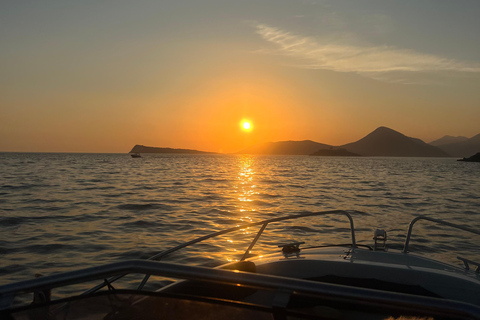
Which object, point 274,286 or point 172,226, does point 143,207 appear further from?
point 274,286

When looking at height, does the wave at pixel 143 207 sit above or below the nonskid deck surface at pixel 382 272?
below

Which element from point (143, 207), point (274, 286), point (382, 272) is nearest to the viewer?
point (274, 286)

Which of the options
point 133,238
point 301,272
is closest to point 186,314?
point 301,272

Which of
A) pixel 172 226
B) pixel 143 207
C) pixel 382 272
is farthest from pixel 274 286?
pixel 143 207

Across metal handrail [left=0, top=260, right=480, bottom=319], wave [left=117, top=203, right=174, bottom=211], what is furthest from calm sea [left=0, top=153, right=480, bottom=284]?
metal handrail [left=0, top=260, right=480, bottom=319]

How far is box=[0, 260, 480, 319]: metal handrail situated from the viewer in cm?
148

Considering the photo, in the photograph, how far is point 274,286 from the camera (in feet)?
5.27

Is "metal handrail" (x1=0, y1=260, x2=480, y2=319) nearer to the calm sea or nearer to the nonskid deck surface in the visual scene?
the nonskid deck surface

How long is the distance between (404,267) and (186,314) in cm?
288

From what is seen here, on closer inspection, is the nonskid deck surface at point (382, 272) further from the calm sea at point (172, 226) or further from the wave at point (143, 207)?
the wave at point (143, 207)

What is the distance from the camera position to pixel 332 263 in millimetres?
4090

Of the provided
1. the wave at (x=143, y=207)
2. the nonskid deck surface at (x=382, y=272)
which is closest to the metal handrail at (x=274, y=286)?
the nonskid deck surface at (x=382, y=272)

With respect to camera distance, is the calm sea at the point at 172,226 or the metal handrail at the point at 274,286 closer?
the metal handrail at the point at 274,286

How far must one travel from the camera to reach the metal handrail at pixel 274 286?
1.48 meters
